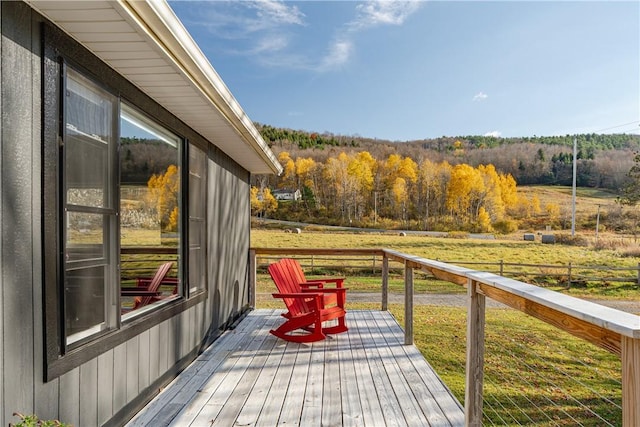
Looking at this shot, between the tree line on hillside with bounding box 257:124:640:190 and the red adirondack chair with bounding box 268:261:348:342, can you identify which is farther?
the tree line on hillside with bounding box 257:124:640:190

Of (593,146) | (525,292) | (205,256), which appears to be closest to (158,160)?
(205,256)

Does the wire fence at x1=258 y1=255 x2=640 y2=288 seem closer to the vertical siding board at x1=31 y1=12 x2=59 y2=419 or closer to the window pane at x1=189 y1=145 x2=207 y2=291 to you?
the window pane at x1=189 y1=145 x2=207 y2=291

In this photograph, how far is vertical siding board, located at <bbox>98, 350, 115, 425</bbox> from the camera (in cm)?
238

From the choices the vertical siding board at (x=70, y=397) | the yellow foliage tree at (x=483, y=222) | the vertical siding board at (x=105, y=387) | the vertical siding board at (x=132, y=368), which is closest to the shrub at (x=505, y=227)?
the yellow foliage tree at (x=483, y=222)

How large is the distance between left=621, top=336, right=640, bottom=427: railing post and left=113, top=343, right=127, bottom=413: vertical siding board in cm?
252

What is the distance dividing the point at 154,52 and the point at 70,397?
1.83 metres

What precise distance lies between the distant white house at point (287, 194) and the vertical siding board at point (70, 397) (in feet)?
121

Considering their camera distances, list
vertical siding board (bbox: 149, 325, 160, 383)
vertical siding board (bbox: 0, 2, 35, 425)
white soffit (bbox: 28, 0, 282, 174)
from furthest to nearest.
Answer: vertical siding board (bbox: 149, 325, 160, 383) < white soffit (bbox: 28, 0, 282, 174) < vertical siding board (bbox: 0, 2, 35, 425)

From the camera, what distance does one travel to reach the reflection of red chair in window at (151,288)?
330 cm

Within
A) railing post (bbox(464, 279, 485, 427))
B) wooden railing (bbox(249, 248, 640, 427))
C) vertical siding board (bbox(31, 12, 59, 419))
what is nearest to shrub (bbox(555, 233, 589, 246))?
wooden railing (bbox(249, 248, 640, 427))

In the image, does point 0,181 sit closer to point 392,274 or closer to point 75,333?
point 75,333

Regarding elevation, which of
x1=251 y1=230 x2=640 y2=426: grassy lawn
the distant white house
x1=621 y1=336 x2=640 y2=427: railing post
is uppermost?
the distant white house

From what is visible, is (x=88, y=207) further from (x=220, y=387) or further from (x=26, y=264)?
(x=220, y=387)

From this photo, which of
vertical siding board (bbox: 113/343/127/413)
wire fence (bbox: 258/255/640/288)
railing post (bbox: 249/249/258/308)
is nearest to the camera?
vertical siding board (bbox: 113/343/127/413)
